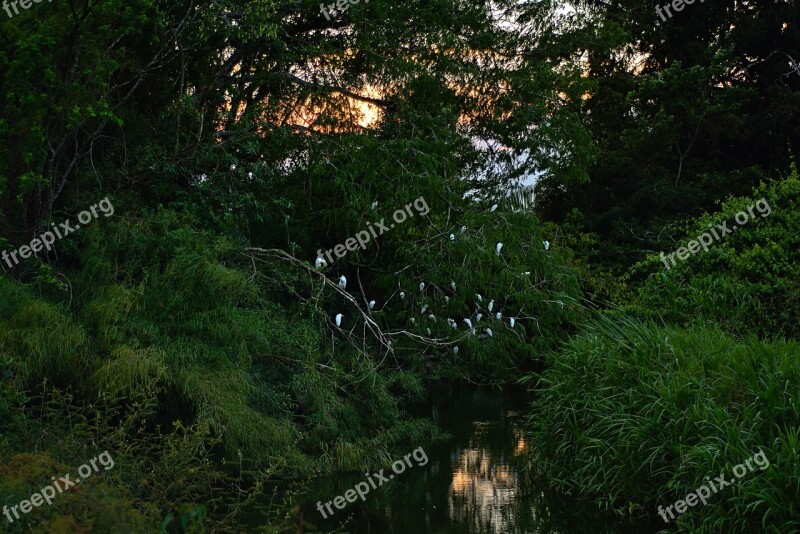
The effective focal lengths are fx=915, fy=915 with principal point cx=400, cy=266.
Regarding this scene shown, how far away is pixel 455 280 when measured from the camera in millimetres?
12586

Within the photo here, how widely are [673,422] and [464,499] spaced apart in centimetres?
256

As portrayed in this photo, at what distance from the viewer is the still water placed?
8219mm

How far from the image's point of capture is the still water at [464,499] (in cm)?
822

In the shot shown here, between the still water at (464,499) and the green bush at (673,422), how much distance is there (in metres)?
0.31

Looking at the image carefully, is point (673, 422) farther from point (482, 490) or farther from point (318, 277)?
point (318, 277)

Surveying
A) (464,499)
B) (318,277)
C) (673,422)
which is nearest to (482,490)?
(464,499)

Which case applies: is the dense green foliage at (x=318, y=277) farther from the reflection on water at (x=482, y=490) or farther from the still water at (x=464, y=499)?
the reflection on water at (x=482, y=490)

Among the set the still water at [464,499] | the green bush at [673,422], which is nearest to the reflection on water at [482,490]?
the still water at [464,499]

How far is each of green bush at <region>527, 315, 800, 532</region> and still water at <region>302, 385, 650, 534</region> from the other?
0.31 meters

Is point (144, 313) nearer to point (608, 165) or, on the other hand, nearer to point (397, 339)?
point (397, 339)

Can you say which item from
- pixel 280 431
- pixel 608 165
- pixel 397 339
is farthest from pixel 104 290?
pixel 608 165

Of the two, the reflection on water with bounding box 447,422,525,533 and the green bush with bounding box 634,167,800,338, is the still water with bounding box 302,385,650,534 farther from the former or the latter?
the green bush with bounding box 634,167,800,338

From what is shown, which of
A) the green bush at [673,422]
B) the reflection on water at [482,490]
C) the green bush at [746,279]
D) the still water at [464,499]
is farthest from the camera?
the green bush at [746,279]

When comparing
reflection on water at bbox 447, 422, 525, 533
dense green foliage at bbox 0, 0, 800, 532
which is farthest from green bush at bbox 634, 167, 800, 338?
reflection on water at bbox 447, 422, 525, 533
